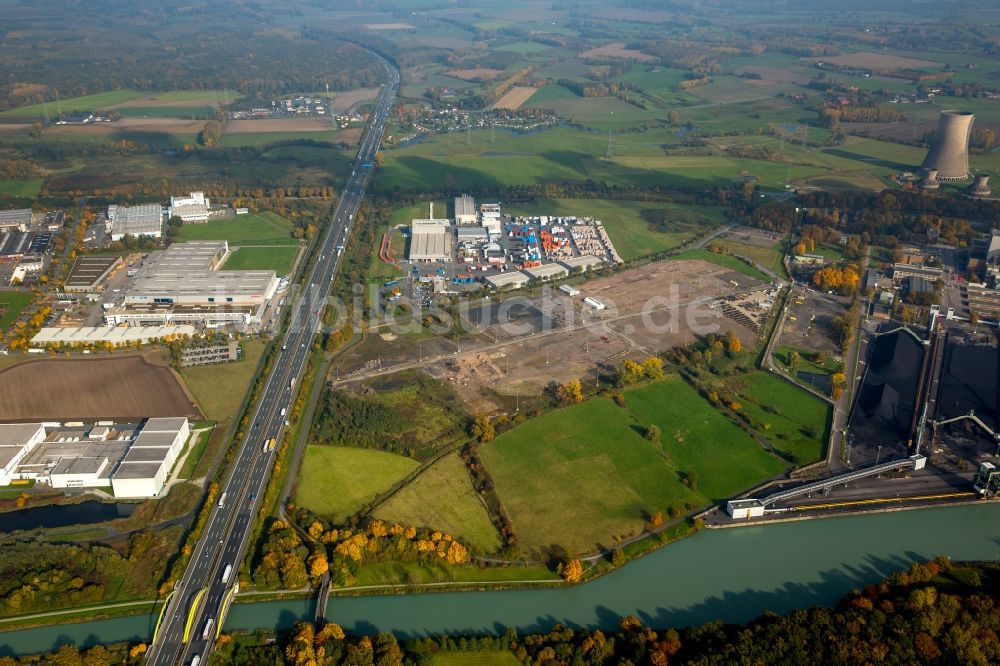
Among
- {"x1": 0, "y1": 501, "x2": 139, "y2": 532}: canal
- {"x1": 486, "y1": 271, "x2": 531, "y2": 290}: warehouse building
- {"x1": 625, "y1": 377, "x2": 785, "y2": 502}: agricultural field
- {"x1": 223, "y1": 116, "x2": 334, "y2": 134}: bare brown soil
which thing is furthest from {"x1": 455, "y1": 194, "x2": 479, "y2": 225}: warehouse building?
{"x1": 0, "y1": 501, "x2": 139, "y2": 532}: canal

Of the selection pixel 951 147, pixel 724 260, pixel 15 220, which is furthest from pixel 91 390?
pixel 951 147

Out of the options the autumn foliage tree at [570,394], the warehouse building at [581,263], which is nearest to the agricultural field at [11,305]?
the autumn foliage tree at [570,394]

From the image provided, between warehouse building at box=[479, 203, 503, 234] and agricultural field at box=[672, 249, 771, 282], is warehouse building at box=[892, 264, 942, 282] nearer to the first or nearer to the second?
agricultural field at box=[672, 249, 771, 282]

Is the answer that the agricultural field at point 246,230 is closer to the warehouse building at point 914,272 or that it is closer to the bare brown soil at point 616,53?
the warehouse building at point 914,272

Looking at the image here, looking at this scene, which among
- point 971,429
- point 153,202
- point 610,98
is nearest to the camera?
point 971,429

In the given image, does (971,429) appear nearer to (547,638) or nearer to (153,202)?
(547,638)

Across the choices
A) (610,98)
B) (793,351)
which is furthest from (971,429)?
(610,98)
